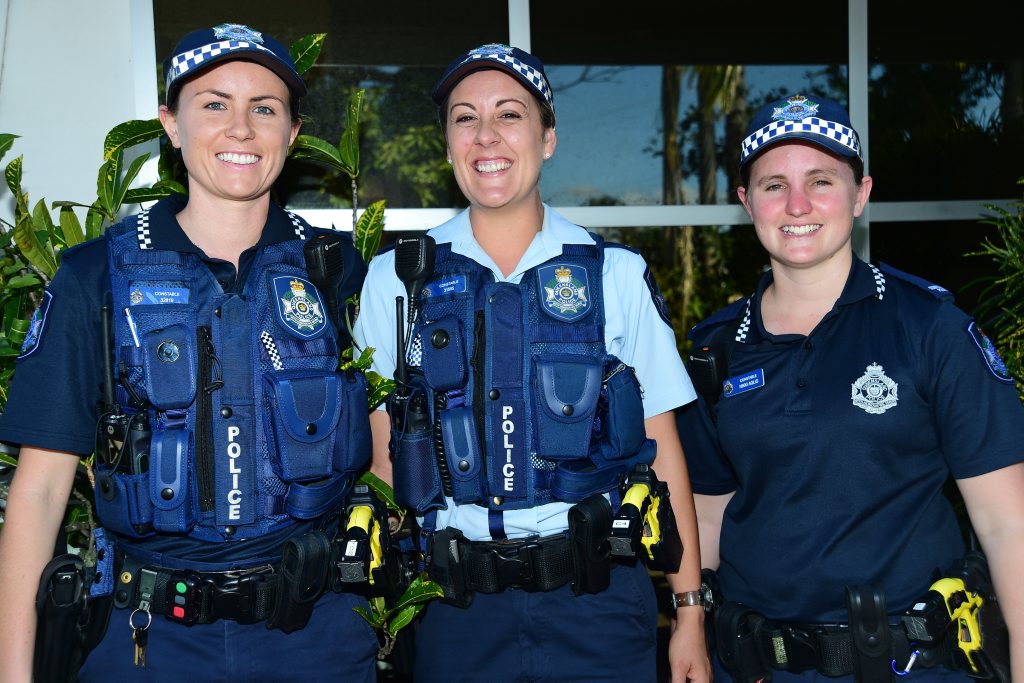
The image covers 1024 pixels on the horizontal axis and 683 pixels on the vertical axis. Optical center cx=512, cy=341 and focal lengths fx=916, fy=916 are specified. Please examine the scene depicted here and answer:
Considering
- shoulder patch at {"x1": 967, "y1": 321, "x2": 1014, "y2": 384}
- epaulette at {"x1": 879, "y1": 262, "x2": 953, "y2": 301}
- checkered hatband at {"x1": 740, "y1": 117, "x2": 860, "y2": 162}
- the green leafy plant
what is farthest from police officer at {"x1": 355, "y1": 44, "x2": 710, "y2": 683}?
the green leafy plant

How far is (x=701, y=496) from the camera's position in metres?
2.63

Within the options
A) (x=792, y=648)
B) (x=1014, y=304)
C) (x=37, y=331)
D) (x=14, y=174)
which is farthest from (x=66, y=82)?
(x=1014, y=304)

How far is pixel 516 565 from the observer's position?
2.22 meters

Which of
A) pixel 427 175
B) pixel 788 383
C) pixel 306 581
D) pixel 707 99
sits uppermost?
pixel 707 99

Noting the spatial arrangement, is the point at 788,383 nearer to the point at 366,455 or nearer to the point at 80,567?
the point at 366,455

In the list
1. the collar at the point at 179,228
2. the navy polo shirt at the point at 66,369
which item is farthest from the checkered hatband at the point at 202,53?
the navy polo shirt at the point at 66,369

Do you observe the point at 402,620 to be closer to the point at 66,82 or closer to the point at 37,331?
the point at 37,331

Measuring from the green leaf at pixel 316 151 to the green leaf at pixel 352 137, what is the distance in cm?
3

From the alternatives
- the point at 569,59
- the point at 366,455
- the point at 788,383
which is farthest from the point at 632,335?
the point at 569,59

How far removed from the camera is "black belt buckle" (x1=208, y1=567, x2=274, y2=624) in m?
2.02

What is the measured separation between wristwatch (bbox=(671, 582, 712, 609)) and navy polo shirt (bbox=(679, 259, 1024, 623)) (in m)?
0.16

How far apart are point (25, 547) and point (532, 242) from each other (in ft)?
4.61

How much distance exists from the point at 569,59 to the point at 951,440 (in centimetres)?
303

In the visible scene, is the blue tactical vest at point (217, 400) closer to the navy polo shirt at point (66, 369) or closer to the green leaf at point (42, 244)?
the navy polo shirt at point (66, 369)
